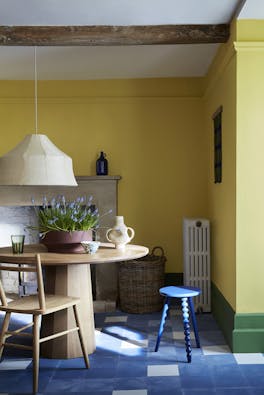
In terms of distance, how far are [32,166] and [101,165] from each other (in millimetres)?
1777

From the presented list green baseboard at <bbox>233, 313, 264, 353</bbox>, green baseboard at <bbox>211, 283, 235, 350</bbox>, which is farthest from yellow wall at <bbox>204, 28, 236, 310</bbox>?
green baseboard at <bbox>233, 313, 264, 353</bbox>

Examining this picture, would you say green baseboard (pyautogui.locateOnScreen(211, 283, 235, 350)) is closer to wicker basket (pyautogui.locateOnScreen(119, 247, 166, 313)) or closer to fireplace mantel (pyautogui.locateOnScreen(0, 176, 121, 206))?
wicker basket (pyautogui.locateOnScreen(119, 247, 166, 313))

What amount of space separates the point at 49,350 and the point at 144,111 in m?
3.05

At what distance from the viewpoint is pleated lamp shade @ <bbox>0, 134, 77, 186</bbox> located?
3.91 m

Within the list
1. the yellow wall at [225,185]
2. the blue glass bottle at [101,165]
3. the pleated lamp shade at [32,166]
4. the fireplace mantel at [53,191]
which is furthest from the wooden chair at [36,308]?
the blue glass bottle at [101,165]

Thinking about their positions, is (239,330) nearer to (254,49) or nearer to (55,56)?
(254,49)

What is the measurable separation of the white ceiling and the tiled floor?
2.64 m

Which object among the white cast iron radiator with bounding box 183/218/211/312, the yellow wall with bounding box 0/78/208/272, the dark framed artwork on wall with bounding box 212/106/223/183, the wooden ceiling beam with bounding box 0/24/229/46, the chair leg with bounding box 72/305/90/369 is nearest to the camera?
the chair leg with bounding box 72/305/90/369

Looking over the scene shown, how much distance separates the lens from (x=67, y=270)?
12.5 feet

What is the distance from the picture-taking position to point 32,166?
3.91 meters

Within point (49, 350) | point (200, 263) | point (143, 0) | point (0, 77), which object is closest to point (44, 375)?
point (49, 350)

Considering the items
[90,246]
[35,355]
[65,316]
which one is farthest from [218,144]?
[35,355]

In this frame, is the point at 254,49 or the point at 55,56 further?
the point at 55,56

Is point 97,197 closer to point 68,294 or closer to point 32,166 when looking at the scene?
point 32,166
